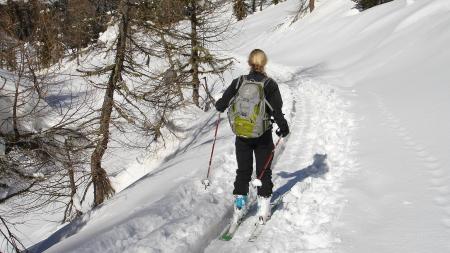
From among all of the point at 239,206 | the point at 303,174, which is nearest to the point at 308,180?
the point at 303,174

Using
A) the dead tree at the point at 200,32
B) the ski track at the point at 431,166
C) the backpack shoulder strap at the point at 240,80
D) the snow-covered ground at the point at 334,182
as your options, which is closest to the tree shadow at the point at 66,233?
the snow-covered ground at the point at 334,182

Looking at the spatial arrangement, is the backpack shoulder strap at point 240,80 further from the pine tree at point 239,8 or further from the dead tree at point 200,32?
the pine tree at point 239,8

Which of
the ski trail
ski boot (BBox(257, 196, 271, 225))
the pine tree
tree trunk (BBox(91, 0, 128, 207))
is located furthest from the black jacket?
the pine tree

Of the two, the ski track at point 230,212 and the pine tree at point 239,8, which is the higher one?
the pine tree at point 239,8

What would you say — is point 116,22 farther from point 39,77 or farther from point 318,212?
point 318,212

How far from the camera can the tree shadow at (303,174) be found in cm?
701

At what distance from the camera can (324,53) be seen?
25.8 m

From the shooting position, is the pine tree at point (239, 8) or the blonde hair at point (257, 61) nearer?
the blonde hair at point (257, 61)

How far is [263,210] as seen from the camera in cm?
569

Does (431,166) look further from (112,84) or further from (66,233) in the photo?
(112,84)

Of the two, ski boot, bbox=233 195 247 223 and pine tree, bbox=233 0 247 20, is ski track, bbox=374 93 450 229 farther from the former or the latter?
pine tree, bbox=233 0 247 20

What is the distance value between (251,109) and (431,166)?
331 cm

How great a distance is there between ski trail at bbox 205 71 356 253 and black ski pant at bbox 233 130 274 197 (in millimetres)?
426

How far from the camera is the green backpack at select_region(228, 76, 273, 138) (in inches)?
212
